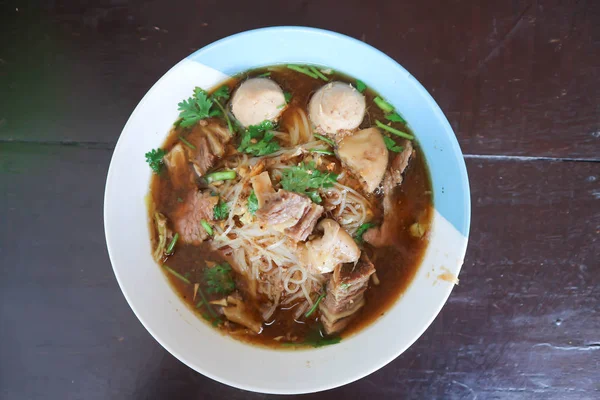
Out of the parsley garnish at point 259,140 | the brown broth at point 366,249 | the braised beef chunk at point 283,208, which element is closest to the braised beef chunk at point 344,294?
the brown broth at point 366,249

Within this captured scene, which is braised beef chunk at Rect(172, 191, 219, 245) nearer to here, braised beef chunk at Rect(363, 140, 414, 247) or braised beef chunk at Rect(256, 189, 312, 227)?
braised beef chunk at Rect(256, 189, 312, 227)

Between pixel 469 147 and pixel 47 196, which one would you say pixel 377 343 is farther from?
pixel 47 196

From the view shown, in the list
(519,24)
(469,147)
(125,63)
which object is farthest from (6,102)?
(519,24)

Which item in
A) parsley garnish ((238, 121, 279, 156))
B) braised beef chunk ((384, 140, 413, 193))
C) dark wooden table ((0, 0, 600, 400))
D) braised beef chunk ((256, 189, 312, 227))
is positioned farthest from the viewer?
dark wooden table ((0, 0, 600, 400))

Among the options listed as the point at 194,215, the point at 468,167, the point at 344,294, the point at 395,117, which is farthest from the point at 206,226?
the point at 468,167

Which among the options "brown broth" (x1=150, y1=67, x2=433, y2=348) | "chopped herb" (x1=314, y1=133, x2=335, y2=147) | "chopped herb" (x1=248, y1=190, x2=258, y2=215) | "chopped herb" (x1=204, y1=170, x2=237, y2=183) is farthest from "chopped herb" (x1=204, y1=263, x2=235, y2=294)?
"chopped herb" (x1=314, y1=133, x2=335, y2=147)

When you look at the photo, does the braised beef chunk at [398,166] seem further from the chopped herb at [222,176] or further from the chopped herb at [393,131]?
the chopped herb at [222,176]
